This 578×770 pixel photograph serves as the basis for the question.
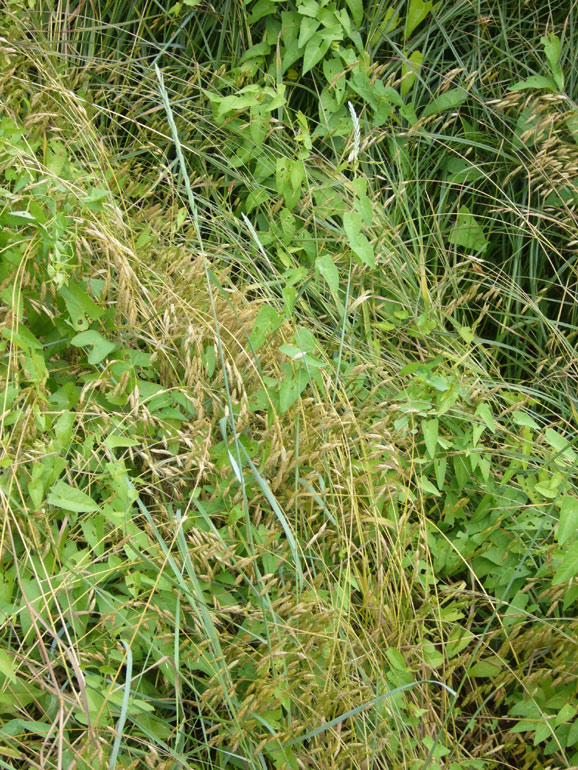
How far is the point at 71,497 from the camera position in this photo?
1.42 meters

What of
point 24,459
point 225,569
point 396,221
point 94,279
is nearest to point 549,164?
point 396,221

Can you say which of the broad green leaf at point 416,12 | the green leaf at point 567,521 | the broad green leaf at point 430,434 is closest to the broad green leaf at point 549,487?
the green leaf at point 567,521

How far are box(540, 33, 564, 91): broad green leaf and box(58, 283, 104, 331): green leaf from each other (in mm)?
1580

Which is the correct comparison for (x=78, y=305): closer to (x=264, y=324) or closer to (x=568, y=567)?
(x=264, y=324)

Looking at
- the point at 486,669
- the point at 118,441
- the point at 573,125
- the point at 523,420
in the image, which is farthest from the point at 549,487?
the point at 573,125

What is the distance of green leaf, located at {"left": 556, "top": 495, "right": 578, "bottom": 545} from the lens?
1.58 meters

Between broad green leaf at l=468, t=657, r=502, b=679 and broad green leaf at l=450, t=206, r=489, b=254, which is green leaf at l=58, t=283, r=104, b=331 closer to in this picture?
broad green leaf at l=468, t=657, r=502, b=679

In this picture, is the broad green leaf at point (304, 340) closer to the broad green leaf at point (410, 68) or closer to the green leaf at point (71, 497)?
the green leaf at point (71, 497)

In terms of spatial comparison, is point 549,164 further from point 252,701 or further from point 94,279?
point 252,701

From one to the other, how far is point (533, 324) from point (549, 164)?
0.46 meters

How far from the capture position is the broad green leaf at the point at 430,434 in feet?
5.81

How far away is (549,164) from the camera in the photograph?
2322 millimetres

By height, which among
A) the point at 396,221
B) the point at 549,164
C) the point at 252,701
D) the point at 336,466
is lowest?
the point at 252,701

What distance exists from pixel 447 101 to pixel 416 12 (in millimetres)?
281
